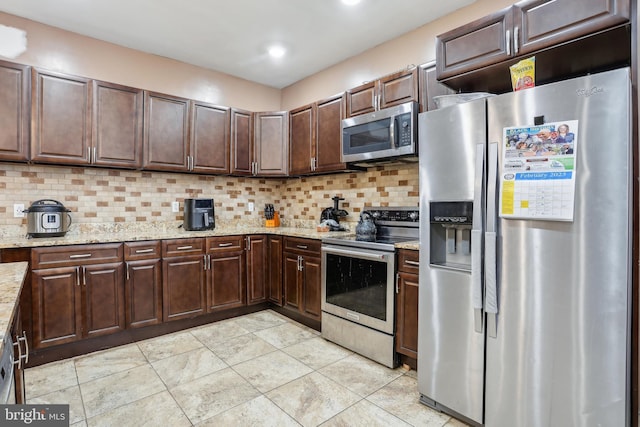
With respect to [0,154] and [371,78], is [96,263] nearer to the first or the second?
[0,154]

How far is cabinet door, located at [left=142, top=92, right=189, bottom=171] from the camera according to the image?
3221mm

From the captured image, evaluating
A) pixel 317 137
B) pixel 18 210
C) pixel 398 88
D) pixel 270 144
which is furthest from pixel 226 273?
pixel 398 88

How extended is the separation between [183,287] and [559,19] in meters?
3.32

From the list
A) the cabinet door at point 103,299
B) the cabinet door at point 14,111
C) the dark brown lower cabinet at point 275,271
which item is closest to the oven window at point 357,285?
the dark brown lower cabinet at point 275,271

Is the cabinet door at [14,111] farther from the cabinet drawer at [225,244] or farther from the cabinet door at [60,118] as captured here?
the cabinet drawer at [225,244]

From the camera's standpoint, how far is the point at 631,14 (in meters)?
1.51

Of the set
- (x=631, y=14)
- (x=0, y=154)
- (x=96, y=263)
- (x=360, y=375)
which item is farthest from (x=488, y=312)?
(x=0, y=154)

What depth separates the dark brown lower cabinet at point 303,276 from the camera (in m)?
3.13

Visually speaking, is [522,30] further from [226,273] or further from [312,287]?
[226,273]

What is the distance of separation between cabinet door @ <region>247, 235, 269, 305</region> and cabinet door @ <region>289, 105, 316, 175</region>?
0.87 m

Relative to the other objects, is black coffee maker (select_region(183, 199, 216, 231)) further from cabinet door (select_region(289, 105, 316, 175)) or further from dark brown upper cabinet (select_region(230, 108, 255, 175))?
cabinet door (select_region(289, 105, 316, 175))

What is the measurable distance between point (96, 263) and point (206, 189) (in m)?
1.47

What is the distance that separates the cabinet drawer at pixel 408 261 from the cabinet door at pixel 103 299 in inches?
88.9

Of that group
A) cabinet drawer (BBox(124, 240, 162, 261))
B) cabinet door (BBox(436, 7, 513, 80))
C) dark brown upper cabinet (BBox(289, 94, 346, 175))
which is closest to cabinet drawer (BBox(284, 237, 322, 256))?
dark brown upper cabinet (BBox(289, 94, 346, 175))
